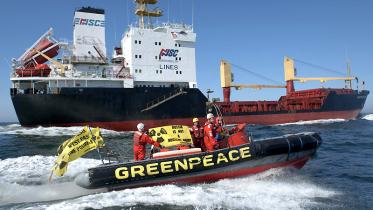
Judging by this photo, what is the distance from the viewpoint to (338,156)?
1189 centimetres

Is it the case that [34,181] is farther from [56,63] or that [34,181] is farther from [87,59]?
[87,59]

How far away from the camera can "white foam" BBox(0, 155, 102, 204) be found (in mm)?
7375

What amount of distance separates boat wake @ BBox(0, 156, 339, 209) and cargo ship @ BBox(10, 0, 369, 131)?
41.9ft

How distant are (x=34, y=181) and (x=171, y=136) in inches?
154

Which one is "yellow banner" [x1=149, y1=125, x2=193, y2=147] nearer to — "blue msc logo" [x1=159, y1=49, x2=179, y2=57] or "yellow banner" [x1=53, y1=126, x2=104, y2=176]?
"yellow banner" [x1=53, y1=126, x2=104, y2=176]

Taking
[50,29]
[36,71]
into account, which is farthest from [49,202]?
[50,29]

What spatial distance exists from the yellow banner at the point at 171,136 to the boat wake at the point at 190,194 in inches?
47.4

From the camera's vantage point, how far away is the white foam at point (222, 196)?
6.56m

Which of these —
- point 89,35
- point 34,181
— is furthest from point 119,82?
point 34,181

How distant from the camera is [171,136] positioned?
8688mm

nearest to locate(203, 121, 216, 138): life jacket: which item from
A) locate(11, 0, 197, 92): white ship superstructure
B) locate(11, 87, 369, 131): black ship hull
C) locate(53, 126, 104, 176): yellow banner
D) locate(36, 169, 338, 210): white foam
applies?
locate(36, 169, 338, 210): white foam

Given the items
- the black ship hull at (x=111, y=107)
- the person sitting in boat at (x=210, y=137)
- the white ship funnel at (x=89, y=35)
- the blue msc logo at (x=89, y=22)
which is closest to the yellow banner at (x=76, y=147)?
the person sitting in boat at (x=210, y=137)

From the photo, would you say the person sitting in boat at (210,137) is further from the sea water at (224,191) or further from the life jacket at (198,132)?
the sea water at (224,191)

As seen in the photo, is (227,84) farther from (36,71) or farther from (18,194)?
(18,194)
